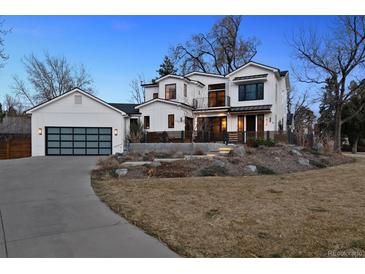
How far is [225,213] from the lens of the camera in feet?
15.8

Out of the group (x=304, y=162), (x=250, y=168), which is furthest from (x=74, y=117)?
(x=304, y=162)

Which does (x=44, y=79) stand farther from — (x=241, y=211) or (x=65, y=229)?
(x=241, y=211)

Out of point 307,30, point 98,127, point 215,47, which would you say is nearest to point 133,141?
point 98,127

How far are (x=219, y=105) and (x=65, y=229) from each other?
815 inches

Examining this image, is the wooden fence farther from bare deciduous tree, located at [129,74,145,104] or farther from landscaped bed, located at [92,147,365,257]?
bare deciduous tree, located at [129,74,145,104]

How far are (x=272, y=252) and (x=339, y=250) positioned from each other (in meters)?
0.93

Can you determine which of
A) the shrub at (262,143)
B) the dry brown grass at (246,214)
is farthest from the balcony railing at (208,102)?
the dry brown grass at (246,214)

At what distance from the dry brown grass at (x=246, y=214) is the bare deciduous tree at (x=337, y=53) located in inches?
711

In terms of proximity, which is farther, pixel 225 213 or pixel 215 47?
pixel 215 47

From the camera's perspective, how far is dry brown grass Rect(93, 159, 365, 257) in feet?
11.1

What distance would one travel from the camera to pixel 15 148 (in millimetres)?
18375

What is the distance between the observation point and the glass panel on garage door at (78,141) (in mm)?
18781

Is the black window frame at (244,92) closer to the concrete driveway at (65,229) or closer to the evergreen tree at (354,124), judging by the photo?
the evergreen tree at (354,124)
